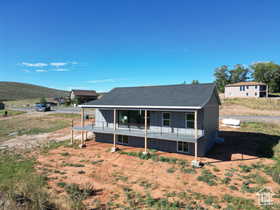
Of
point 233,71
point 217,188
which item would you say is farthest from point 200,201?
point 233,71

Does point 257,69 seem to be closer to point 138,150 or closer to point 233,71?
point 233,71

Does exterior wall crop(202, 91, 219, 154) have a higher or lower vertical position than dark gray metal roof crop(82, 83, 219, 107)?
lower

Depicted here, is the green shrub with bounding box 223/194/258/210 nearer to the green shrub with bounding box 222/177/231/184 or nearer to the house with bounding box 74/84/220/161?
the green shrub with bounding box 222/177/231/184

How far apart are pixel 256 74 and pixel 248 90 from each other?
29597mm

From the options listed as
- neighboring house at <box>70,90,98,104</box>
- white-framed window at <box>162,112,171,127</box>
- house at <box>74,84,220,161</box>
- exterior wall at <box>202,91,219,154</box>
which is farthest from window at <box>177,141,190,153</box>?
neighboring house at <box>70,90,98,104</box>

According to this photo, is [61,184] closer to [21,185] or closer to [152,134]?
[21,185]

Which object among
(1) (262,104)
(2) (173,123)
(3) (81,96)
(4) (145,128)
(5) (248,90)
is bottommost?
(4) (145,128)

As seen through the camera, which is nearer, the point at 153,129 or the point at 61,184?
the point at 61,184

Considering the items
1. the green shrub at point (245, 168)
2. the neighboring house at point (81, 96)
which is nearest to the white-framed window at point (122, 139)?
the green shrub at point (245, 168)

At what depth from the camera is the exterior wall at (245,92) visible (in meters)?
48.6

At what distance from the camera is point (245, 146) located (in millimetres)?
14672

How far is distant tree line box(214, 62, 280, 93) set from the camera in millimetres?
66375

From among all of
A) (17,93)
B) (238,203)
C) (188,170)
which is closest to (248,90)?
(188,170)

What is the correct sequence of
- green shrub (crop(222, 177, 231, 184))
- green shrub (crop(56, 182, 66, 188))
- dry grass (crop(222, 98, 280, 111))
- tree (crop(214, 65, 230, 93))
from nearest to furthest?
1. green shrub (crop(56, 182, 66, 188))
2. green shrub (crop(222, 177, 231, 184))
3. dry grass (crop(222, 98, 280, 111))
4. tree (crop(214, 65, 230, 93))
